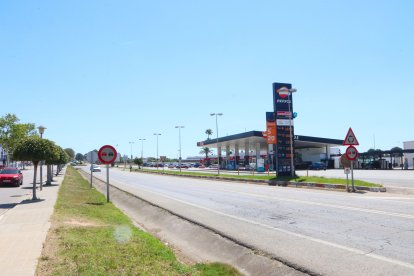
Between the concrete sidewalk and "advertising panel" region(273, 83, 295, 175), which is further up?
"advertising panel" region(273, 83, 295, 175)

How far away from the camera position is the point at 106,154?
16.6m

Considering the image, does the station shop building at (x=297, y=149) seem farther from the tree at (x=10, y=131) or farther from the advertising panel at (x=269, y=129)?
the tree at (x=10, y=131)

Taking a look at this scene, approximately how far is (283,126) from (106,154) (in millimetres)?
20025

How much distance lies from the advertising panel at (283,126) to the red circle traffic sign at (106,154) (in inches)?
729

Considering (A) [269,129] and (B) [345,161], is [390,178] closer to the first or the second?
(B) [345,161]

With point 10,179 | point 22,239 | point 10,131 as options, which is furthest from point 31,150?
point 10,131

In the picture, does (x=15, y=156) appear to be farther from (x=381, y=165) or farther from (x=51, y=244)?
(x=381, y=165)

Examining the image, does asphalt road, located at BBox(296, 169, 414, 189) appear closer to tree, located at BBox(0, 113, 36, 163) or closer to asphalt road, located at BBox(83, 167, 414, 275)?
asphalt road, located at BBox(83, 167, 414, 275)

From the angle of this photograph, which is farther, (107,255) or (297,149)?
(297,149)

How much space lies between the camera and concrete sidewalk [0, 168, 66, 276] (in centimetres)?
598

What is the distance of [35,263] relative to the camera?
6156 mm

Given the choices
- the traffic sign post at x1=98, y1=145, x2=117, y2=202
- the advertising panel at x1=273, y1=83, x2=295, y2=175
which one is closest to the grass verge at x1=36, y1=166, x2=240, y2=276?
the traffic sign post at x1=98, y1=145, x2=117, y2=202

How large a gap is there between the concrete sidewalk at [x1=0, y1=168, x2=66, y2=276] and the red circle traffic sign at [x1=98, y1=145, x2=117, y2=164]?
3.65m

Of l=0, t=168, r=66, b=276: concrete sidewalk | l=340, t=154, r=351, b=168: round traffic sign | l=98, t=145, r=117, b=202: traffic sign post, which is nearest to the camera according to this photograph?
l=0, t=168, r=66, b=276: concrete sidewalk
